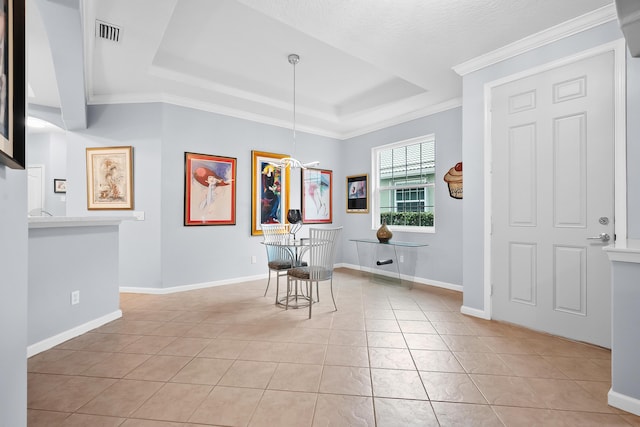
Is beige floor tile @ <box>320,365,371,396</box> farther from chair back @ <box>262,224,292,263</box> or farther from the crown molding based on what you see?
the crown molding

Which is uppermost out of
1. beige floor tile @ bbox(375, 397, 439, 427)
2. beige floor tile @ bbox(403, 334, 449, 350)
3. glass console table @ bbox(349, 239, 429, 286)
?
glass console table @ bbox(349, 239, 429, 286)

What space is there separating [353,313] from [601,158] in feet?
8.42

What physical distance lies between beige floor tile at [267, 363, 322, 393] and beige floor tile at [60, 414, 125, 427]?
Result: 0.81 meters

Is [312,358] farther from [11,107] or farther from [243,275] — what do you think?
[243,275]

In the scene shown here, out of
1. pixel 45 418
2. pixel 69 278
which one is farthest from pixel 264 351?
pixel 69 278

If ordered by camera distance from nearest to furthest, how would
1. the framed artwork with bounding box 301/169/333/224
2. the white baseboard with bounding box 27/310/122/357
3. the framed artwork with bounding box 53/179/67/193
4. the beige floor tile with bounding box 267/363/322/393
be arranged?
the beige floor tile with bounding box 267/363/322/393, the white baseboard with bounding box 27/310/122/357, the framed artwork with bounding box 301/169/333/224, the framed artwork with bounding box 53/179/67/193

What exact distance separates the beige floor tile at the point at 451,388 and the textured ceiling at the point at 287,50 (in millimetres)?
2701

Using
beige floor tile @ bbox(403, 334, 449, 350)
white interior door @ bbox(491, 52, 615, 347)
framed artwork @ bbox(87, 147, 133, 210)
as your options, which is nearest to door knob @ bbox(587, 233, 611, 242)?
white interior door @ bbox(491, 52, 615, 347)

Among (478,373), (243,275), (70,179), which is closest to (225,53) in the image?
(70,179)

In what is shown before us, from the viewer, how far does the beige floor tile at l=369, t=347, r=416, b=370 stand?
7.02 ft

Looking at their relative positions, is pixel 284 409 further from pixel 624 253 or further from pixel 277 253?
pixel 277 253

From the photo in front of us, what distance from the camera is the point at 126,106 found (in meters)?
4.07

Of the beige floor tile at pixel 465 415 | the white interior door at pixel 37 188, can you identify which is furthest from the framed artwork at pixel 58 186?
the beige floor tile at pixel 465 415

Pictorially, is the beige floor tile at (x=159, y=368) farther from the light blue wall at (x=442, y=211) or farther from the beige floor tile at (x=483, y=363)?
the light blue wall at (x=442, y=211)
